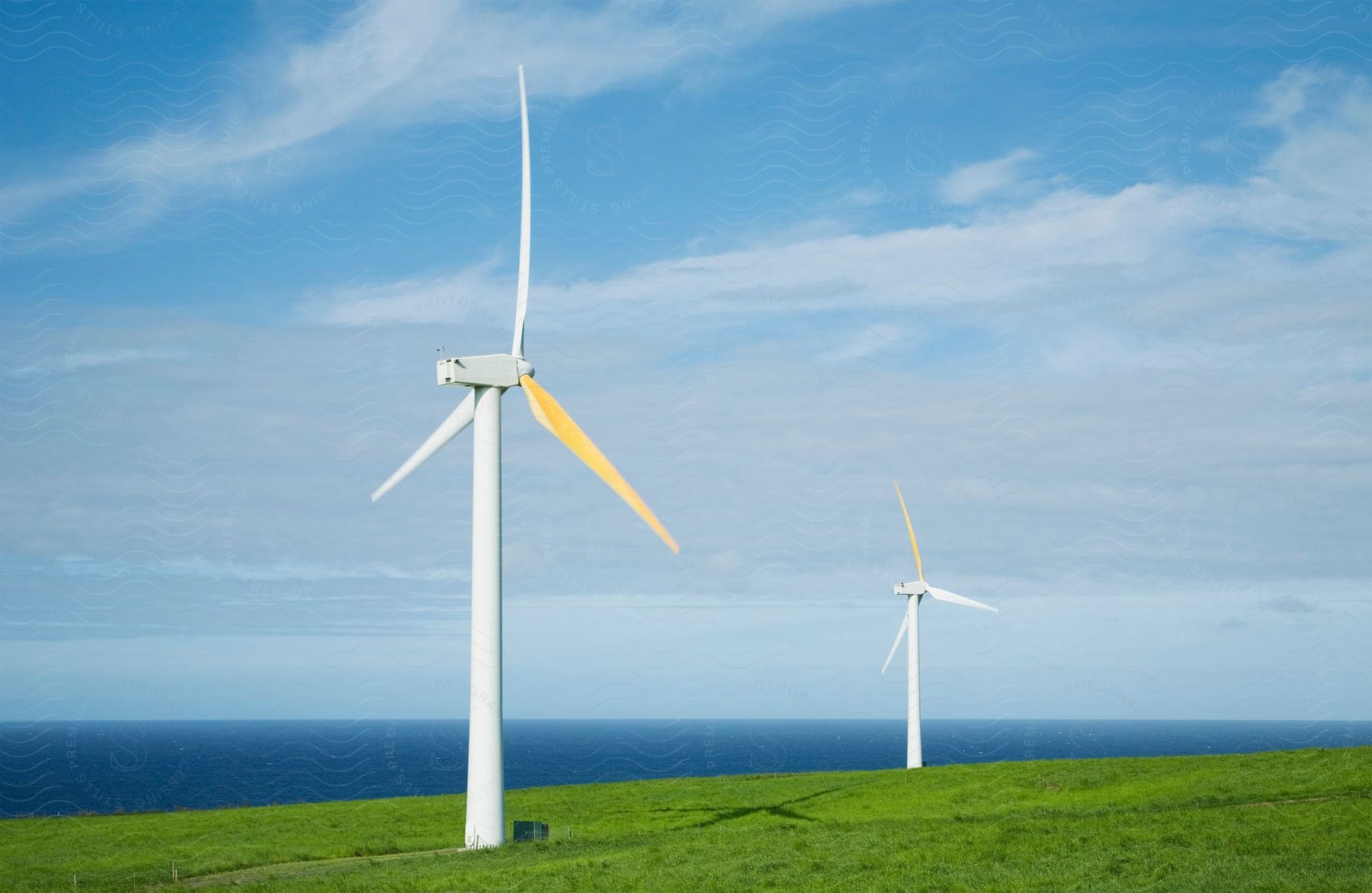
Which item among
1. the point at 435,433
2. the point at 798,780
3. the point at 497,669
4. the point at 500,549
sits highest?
the point at 435,433

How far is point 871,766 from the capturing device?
17088cm

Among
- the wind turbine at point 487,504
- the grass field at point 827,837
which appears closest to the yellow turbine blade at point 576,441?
the wind turbine at point 487,504

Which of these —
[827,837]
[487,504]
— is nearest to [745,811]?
[827,837]

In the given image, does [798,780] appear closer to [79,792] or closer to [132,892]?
[132,892]

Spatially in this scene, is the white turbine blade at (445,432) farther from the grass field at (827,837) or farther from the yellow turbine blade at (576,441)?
the grass field at (827,837)

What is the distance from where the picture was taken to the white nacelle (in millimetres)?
33188

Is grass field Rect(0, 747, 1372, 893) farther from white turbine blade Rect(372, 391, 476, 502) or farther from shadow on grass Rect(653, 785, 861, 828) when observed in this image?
white turbine blade Rect(372, 391, 476, 502)

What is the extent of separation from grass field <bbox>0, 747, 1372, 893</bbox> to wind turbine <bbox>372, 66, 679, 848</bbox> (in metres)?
1.79

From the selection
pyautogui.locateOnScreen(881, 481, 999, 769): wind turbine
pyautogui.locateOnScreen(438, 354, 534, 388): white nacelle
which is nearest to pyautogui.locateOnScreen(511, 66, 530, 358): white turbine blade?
pyautogui.locateOnScreen(438, 354, 534, 388): white nacelle

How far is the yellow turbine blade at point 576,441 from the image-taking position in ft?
96.3

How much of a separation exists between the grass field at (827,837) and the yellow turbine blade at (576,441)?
26.9 ft

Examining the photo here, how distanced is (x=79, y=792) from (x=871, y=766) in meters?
105

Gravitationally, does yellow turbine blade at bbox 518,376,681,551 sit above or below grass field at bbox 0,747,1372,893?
above

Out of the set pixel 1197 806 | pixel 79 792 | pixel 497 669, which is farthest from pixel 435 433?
pixel 79 792
